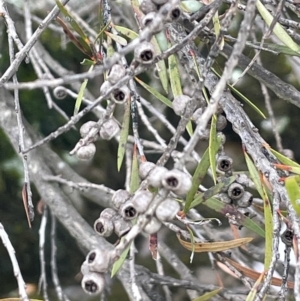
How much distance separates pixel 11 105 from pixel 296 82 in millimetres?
636

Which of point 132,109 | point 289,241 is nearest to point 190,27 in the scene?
point 132,109

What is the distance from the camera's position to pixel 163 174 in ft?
0.91

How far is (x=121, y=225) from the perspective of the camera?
14.1 inches

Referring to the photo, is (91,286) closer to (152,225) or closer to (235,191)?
(152,225)

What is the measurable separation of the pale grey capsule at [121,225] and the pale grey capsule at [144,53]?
12 centimetres

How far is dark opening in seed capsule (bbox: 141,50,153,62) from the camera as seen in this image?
1.04ft

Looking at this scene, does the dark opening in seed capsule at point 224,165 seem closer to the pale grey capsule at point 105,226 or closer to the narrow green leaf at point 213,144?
the narrow green leaf at point 213,144

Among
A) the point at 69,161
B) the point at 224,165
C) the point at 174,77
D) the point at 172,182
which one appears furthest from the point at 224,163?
the point at 69,161

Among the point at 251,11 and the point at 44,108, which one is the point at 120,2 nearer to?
the point at 44,108

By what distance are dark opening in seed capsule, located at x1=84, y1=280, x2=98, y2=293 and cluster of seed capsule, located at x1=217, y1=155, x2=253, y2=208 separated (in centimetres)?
21

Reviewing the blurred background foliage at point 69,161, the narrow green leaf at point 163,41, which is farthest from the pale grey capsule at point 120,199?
the blurred background foliage at point 69,161

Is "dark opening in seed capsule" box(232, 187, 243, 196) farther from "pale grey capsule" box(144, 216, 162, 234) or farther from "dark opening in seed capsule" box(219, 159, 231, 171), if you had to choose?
"pale grey capsule" box(144, 216, 162, 234)

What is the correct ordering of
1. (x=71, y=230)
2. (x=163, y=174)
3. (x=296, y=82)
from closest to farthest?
(x=163, y=174)
(x=71, y=230)
(x=296, y=82)

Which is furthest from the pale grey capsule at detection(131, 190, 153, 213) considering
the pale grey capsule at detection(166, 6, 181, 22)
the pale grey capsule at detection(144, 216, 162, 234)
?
the pale grey capsule at detection(166, 6, 181, 22)
